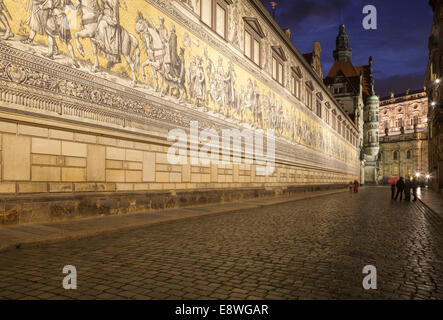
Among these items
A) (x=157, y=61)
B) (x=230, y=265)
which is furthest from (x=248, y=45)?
(x=230, y=265)

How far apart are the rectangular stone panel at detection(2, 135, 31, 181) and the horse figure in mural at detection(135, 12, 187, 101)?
4747 mm

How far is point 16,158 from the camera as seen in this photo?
798 cm

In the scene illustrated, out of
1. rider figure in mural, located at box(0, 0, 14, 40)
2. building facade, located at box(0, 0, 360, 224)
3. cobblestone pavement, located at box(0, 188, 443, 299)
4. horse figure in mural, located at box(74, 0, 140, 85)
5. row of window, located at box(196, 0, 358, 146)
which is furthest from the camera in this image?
row of window, located at box(196, 0, 358, 146)

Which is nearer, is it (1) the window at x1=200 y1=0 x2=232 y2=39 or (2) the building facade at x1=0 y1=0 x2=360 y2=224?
(2) the building facade at x1=0 y1=0 x2=360 y2=224

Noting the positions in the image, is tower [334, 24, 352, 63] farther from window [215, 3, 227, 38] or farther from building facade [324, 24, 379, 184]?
window [215, 3, 227, 38]

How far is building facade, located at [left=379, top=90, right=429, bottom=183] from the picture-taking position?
8194 centimetres

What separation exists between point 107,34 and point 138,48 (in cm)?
132

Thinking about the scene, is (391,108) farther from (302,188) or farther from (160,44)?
(160,44)

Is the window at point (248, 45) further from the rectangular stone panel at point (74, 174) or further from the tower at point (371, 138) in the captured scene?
the tower at point (371, 138)

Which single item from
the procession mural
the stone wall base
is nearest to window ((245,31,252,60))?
the procession mural

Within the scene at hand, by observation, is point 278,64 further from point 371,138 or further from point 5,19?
point 371,138

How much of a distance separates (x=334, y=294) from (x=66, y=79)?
8.34m

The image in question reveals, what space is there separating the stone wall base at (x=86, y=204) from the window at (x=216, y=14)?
777cm
